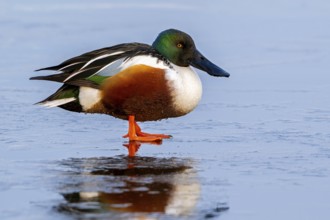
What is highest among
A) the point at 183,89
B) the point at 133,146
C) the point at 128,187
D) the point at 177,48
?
the point at 177,48

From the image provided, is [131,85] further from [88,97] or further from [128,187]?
[128,187]

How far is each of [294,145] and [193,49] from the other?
1255 mm

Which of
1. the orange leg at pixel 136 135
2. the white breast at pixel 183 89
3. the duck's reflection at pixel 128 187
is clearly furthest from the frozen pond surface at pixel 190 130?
the white breast at pixel 183 89

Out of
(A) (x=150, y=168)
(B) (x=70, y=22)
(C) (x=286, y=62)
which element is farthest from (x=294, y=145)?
(B) (x=70, y=22)

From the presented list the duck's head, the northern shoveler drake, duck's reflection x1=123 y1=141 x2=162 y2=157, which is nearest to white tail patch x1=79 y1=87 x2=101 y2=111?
the northern shoveler drake

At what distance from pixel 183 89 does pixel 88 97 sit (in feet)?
2.31

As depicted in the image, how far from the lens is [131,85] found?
24.3 feet

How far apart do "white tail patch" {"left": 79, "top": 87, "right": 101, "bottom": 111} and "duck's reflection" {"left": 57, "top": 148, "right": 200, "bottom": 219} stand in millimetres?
989

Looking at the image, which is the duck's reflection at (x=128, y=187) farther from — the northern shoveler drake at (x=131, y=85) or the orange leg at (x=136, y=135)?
the northern shoveler drake at (x=131, y=85)

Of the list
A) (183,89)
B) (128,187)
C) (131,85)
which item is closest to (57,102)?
(131,85)

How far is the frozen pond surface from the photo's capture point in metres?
5.30

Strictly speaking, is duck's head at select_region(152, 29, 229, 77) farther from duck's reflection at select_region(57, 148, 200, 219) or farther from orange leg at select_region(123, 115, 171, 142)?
duck's reflection at select_region(57, 148, 200, 219)

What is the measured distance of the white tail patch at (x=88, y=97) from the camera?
7.48m

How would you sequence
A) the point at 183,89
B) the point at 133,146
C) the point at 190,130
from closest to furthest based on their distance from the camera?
the point at 133,146 → the point at 183,89 → the point at 190,130
